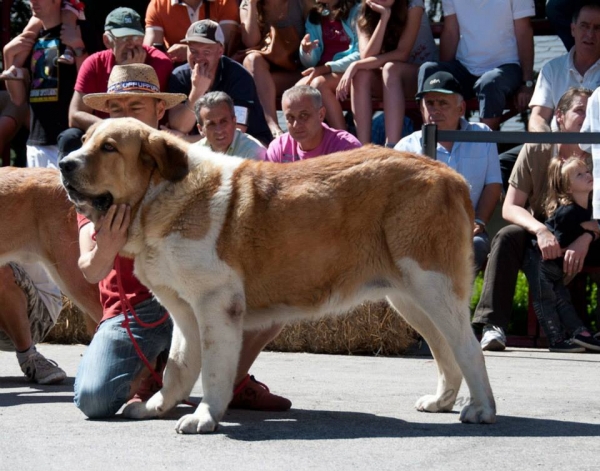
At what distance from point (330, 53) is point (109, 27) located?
221cm

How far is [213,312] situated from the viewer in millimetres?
5070

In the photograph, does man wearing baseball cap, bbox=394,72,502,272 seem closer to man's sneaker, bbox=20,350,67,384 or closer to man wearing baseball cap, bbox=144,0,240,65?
man wearing baseball cap, bbox=144,0,240,65

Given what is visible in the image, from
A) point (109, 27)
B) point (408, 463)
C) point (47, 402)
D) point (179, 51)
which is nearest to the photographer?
point (408, 463)

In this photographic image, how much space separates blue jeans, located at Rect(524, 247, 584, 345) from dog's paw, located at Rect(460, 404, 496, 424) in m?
3.50

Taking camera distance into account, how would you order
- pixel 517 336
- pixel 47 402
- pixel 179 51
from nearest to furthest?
pixel 47 402, pixel 517 336, pixel 179 51

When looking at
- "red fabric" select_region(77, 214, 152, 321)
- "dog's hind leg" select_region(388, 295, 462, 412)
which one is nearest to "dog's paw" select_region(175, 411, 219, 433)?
"red fabric" select_region(77, 214, 152, 321)

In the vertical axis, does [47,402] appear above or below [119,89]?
below

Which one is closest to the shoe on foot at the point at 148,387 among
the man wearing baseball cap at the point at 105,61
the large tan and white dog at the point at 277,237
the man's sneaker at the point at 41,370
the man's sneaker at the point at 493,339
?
the large tan and white dog at the point at 277,237

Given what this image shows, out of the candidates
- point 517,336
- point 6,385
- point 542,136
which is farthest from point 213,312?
point 517,336

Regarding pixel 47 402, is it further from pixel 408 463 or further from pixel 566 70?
pixel 566 70

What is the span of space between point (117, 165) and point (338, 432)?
1671 mm

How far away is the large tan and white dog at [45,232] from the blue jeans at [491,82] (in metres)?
3.85

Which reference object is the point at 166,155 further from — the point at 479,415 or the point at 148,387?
the point at 479,415

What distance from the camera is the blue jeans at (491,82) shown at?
31.5 feet
